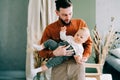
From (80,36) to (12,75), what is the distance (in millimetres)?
2931

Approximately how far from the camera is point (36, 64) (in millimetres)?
3426

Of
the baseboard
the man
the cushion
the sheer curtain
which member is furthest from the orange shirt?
the baseboard

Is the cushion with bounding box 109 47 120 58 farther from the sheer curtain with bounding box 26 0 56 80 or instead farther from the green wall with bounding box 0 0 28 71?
the green wall with bounding box 0 0 28 71

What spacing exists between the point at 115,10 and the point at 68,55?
9.18 ft

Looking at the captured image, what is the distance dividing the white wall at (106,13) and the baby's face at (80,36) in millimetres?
2572

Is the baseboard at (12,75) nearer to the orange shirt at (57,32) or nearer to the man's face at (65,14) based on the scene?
the orange shirt at (57,32)

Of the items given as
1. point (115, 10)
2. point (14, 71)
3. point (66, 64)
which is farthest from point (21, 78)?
point (66, 64)

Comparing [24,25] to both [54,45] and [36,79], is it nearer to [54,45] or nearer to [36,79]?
[36,79]

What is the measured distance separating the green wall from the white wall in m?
1.29

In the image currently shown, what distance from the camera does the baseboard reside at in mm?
4414

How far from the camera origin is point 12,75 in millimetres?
4480

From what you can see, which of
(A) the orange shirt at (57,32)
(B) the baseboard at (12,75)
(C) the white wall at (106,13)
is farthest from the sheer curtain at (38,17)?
(A) the orange shirt at (57,32)

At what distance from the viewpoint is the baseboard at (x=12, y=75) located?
14.5 ft

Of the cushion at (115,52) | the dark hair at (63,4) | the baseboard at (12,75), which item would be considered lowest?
the baseboard at (12,75)
